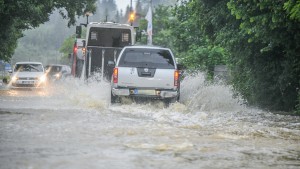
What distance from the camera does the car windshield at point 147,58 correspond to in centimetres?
1645

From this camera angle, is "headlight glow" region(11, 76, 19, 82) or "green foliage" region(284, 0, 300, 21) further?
"headlight glow" region(11, 76, 19, 82)

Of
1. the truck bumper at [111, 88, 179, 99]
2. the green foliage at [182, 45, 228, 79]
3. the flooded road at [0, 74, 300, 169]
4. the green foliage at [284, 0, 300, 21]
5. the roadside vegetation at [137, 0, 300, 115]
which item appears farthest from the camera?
the green foliage at [182, 45, 228, 79]

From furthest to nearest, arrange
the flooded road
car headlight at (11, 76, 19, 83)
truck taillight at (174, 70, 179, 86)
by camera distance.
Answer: car headlight at (11, 76, 19, 83), truck taillight at (174, 70, 179, 86), the flooded road

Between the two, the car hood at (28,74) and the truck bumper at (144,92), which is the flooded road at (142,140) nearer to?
the truck bumper at (144,92)

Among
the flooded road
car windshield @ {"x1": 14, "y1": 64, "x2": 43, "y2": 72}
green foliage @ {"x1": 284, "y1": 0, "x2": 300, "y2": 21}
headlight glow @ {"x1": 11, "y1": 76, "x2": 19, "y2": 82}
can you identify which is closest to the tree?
car windshield @ {"x1": 14, "y1": 64, "x2": 43, "y2": 72}

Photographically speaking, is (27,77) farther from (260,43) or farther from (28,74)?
(260,43)

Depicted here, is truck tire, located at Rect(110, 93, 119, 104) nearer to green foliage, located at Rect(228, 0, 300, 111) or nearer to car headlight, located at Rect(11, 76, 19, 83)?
green foliage, located at Rect(228, 0, 300, 111)

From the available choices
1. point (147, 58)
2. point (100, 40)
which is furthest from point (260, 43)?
point (100, 40)

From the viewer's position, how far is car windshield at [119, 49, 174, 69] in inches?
648

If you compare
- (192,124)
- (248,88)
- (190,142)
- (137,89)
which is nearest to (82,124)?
(192,124)

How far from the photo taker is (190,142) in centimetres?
852

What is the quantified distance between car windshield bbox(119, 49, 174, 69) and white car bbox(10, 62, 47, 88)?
1241 centimetres

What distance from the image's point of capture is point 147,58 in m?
16.7

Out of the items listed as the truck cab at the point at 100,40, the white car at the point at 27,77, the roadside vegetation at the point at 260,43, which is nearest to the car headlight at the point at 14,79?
the white car at the point at 27,77
